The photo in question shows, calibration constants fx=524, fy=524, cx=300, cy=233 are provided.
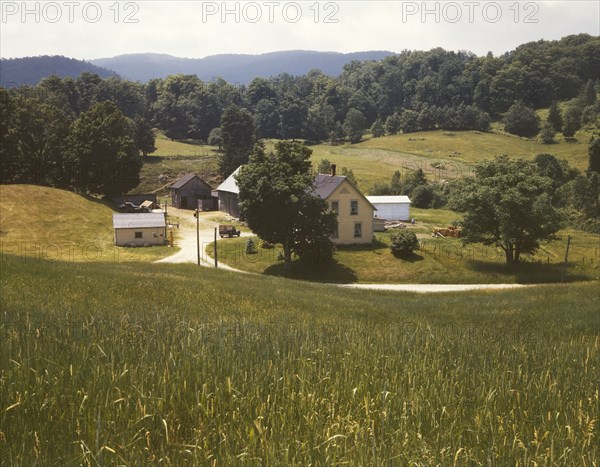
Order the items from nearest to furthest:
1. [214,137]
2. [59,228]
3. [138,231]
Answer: [138,231] → [59,228] → [214,137]

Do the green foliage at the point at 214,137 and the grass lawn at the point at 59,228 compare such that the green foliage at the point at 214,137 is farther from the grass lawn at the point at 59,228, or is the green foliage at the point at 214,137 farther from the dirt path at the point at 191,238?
the grass lawn at the point at 59,228

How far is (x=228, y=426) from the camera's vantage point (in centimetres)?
611

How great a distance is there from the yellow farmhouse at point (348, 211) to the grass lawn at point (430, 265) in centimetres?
177

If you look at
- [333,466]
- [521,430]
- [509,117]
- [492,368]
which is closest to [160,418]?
[333,466]

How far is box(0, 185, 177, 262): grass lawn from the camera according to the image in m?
63.5

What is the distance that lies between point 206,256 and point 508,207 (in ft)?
116

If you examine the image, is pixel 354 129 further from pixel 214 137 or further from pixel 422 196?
pixel 422 196

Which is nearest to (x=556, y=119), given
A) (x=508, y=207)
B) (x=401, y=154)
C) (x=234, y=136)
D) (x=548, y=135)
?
(x=548, y=135)

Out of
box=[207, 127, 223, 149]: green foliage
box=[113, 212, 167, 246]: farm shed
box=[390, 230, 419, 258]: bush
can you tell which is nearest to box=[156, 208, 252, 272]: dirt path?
box=[113, 212, 167, 246]: farm shed

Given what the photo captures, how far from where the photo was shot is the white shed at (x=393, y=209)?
86562mm

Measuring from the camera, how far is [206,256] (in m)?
64.1

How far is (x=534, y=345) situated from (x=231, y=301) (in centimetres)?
1624

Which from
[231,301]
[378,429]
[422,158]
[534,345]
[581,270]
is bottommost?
[581,270]

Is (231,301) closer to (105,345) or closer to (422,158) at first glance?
(105,345)
